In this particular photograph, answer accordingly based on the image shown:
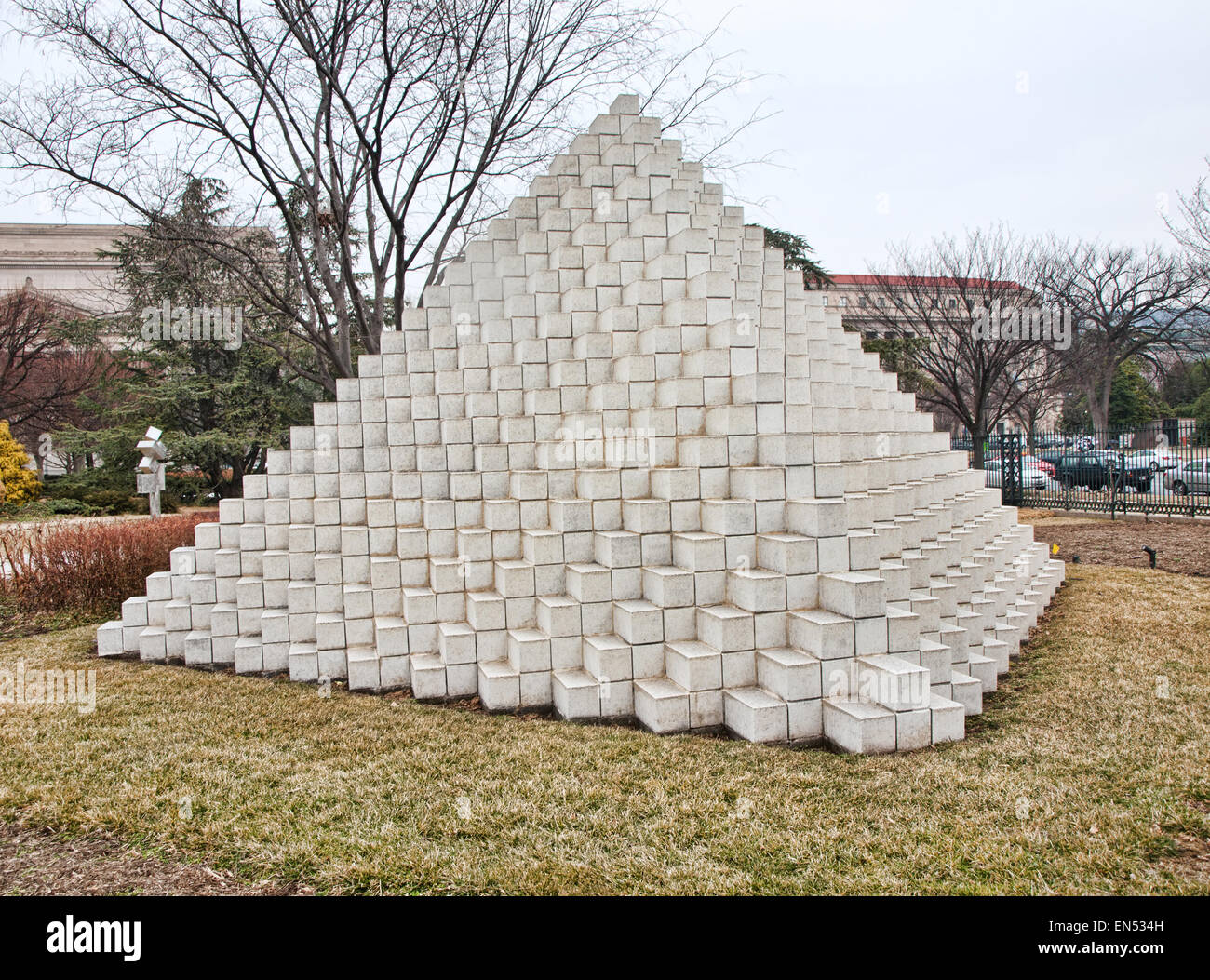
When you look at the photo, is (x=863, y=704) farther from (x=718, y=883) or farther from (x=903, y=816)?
(x=718, y=883)

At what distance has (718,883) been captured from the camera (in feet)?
9.78

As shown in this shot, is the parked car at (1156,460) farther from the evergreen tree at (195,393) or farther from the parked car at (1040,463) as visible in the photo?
the evergreen tree at (195,393)

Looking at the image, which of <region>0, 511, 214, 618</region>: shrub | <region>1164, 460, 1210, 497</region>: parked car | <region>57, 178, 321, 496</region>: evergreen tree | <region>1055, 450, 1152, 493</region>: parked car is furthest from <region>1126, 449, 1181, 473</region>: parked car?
<region>57, 178, 321, 496</region>: evergreen tree

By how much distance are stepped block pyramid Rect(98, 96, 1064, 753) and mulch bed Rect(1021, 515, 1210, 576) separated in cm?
487

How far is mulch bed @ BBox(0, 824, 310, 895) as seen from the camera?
317cm

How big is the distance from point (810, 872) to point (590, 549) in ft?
9.98

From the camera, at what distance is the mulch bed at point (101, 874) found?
3.17m

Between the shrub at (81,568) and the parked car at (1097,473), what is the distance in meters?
21.5

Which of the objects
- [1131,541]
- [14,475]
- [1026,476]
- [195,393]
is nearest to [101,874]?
[1131,541]

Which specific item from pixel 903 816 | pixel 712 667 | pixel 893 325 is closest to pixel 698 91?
pixel 712 667

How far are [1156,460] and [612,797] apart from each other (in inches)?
1023

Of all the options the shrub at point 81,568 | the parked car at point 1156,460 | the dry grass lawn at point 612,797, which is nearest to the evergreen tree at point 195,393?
the shrub at point 81,568

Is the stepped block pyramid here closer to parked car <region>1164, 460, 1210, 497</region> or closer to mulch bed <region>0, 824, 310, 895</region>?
mulch bed <region>0, 824, 310, 895</region>

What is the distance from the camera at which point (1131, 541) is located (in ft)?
44.6
